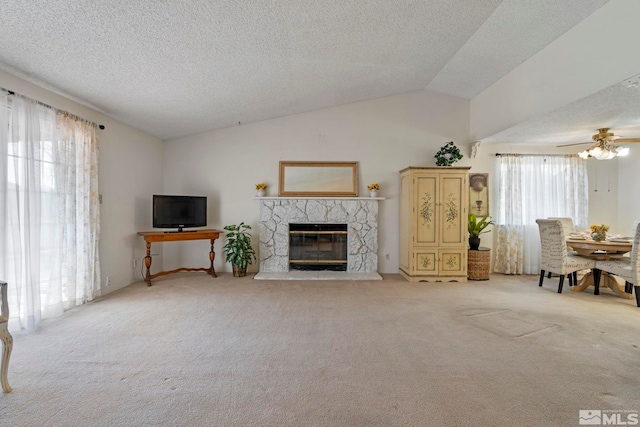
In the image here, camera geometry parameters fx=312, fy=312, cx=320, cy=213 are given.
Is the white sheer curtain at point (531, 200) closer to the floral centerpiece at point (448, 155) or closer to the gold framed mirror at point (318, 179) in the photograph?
the floral centerpiece at point (448, 155)

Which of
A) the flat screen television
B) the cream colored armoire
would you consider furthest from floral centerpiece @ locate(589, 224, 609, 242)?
the flat screen television

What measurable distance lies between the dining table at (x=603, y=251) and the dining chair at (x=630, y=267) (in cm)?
15

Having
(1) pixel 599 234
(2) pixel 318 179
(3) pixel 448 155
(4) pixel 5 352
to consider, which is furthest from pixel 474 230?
(4) pixel 5 352

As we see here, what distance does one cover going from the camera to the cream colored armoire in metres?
5.17

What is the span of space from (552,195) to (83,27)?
281 inches

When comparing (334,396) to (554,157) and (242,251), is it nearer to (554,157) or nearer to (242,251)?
(242,251)

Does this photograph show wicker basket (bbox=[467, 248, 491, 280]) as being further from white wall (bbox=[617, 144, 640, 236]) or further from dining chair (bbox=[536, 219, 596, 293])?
white wall (bbox=[617, 144, 640, 236])

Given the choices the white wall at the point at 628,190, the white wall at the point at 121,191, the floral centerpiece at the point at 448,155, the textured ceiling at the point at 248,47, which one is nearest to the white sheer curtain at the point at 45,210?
the white wall at the point at 121,191

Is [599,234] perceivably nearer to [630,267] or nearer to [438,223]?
[630,267]

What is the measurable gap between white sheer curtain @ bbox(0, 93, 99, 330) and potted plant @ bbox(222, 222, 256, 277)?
1920 millimetres

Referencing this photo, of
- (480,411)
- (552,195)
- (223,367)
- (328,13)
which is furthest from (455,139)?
(223,367)

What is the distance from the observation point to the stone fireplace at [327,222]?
18.7 ft

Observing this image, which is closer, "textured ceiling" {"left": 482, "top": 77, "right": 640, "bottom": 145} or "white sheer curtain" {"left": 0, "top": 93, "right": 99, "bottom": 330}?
"white sheer curtain" {"left": 0, "top": 93, "right": 99, "bottom": 330}

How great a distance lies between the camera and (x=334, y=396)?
1.97 metres
